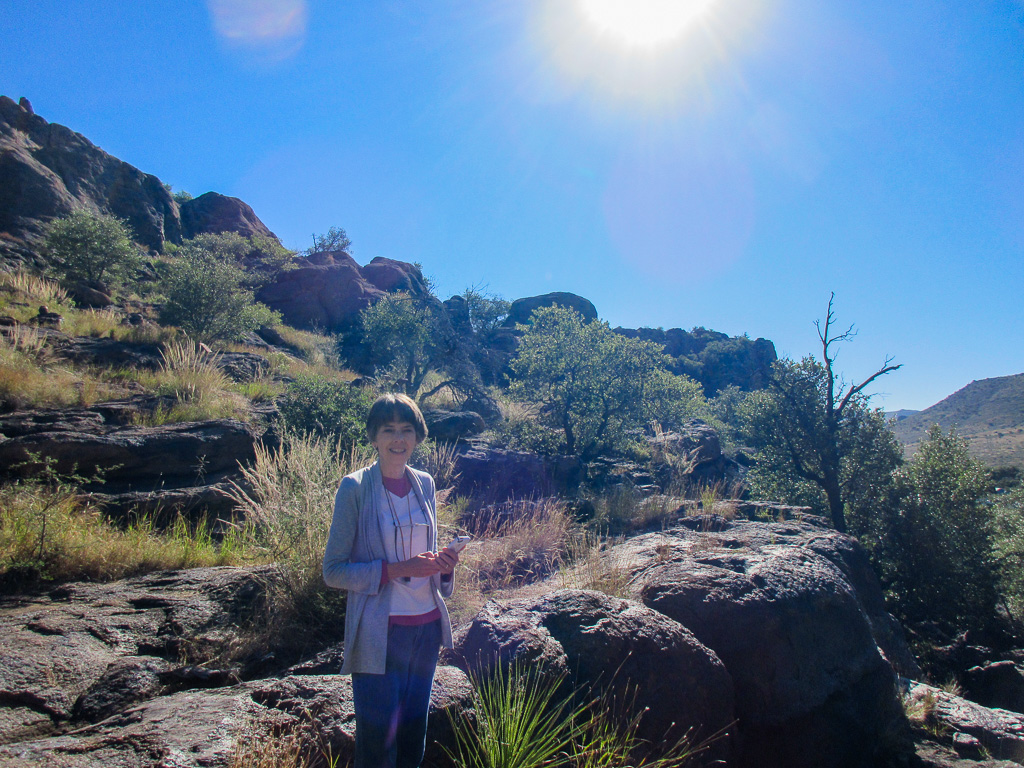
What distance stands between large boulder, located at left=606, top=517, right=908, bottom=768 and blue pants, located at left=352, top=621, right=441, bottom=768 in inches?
115

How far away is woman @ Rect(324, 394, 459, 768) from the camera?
2.06 metres

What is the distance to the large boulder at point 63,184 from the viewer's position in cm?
1792

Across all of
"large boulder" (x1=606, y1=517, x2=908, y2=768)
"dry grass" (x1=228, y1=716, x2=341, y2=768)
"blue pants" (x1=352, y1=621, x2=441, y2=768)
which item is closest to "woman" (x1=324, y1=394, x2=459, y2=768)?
"blue pants" (x1=352, y1=621, x2=441, y2=768)

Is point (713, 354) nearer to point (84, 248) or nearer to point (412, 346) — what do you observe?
point (412, 346)

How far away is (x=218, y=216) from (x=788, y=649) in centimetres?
4318

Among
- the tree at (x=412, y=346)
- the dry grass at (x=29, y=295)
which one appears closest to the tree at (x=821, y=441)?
the tree at (x=412, y=346)

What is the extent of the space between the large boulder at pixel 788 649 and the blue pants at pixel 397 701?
115 inches

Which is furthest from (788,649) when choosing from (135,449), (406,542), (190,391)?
(190,391)

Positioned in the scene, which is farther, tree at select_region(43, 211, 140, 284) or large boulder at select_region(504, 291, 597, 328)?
large boulder at select_region(504, 291, 597, 328)

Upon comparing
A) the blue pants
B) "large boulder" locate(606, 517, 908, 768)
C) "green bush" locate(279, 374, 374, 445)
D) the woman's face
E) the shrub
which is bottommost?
"large boulder" locate(606, 517, 908, 768)

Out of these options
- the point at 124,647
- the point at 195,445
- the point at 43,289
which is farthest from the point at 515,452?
the point at 43,289

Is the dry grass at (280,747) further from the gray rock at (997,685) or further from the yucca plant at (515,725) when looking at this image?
the gray rock at (997,685)

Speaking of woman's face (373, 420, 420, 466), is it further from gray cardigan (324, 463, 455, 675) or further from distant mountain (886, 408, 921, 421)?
distant mountain (886, 408, 921, 421)

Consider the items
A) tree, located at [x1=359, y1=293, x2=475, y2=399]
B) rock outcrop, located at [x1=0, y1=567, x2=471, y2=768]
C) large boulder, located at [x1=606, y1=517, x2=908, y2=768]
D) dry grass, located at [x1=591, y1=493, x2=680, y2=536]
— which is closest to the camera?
rock outcrop, located at [x1=0, y1=567, x2=471, y2=768]
